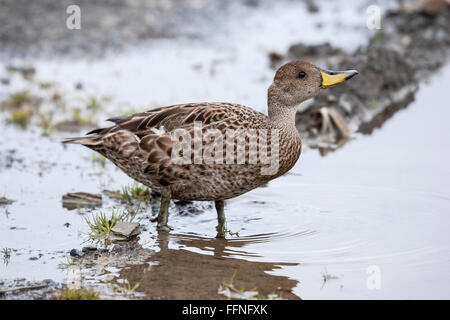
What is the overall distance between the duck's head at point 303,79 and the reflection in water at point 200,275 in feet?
4.72

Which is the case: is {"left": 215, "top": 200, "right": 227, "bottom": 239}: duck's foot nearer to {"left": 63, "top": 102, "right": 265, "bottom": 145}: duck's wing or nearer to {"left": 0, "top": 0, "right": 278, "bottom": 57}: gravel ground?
{"left": 63, "top": 102, "right": 265, "bottom": 145}: duck's wing

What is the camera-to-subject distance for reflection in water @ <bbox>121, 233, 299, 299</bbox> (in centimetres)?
532

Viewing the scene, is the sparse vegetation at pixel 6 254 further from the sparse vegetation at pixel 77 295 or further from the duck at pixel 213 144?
the duck at pixel 213 144

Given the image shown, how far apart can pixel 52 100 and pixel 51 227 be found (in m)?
3.89

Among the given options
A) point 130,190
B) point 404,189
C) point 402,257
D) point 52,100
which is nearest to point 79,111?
point 52,100

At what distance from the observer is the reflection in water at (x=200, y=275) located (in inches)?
209

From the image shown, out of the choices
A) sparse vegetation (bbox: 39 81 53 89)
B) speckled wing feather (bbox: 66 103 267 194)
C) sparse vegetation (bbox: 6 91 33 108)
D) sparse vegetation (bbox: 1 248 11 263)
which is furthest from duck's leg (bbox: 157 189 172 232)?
sparse vegetation (bbox: 39 81 53 89)

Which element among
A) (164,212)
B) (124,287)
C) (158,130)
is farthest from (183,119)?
(124,287)

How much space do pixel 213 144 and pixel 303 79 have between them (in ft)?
3.47

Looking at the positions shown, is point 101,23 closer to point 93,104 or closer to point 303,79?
point 93,104

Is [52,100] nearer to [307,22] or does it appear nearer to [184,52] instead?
[184,52]

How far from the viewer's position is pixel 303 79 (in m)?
6.70

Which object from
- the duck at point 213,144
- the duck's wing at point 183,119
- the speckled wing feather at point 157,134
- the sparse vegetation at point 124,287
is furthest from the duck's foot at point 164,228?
the sparse vegetation at point 124,287

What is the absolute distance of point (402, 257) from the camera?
5.93 metres
